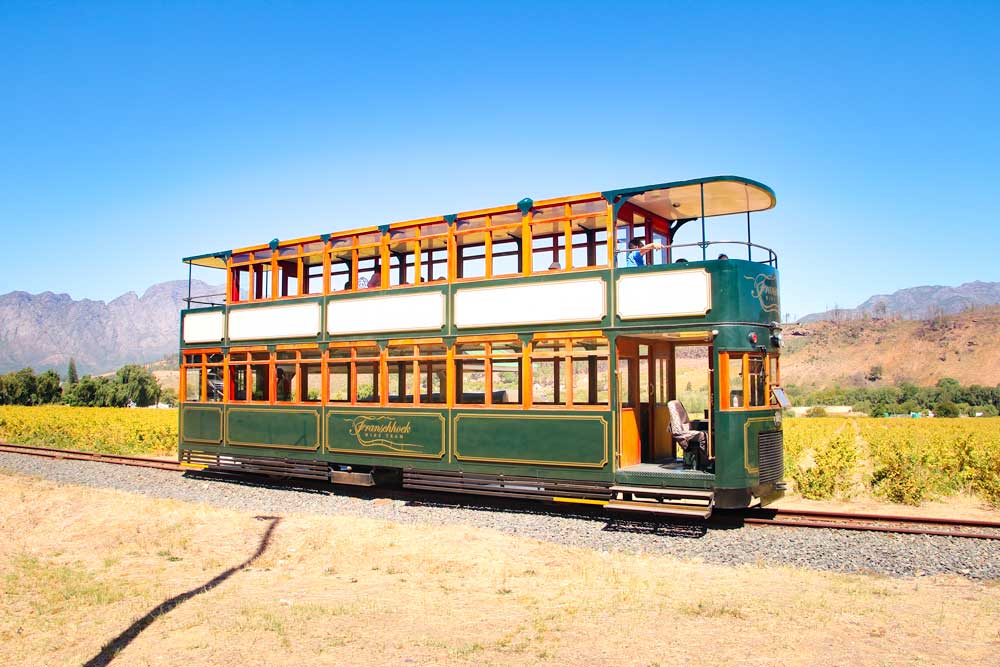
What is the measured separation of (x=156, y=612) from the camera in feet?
21.9

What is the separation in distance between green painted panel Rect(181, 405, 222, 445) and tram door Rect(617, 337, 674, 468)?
8.79 m

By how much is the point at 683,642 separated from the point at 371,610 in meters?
2.73

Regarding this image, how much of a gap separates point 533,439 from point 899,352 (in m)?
79.6

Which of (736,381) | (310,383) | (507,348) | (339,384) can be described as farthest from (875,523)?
(310,383)

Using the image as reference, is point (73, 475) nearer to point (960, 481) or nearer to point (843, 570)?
point (843, 570)

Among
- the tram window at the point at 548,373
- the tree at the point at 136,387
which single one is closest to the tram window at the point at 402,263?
the tram window at the point at 548,373

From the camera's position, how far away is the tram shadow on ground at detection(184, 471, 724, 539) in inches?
408

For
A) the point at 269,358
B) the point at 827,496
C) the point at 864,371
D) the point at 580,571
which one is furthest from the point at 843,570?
the point at 864,371

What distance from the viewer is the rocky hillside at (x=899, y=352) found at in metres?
74.4

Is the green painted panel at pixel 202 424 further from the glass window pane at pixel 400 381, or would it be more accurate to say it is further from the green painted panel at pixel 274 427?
the glass window pane at pixel 400 381

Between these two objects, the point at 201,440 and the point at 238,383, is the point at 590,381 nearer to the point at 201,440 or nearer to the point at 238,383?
the point at 238,383

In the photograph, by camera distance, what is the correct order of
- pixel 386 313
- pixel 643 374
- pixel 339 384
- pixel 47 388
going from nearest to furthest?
pixel 643 374
pixel 386 313
pixel 339 384
pixel 47 388

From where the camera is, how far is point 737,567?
8.46 metres

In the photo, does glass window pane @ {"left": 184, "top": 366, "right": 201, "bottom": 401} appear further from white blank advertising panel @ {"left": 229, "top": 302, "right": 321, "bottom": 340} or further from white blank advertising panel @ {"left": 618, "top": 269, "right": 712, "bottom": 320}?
white blank advertising panel @ {"left": 618, "top": 269, "right": 712, "bottom": 320}
